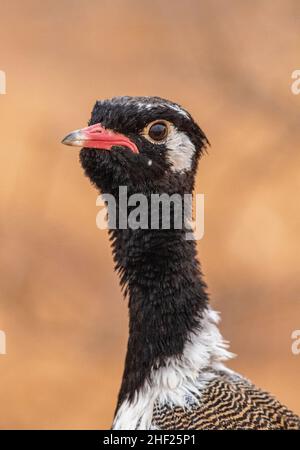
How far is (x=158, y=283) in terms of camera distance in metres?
3.14

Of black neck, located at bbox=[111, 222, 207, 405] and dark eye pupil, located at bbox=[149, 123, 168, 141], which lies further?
dark eye pupil, located at bbox=[149, 123, 168, 141]

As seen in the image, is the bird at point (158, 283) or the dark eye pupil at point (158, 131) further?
the dark eye pupil at point (158, 131)

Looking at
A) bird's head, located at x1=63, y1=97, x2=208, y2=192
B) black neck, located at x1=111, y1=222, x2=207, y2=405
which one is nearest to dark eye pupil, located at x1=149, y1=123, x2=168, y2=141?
bird's head, located at x1=63, y1=97, x2=208, y2=192

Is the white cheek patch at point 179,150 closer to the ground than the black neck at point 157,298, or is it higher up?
higher up

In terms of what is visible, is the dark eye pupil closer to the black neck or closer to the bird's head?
the bird's head

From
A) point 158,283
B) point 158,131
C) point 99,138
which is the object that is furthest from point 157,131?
point 158,283

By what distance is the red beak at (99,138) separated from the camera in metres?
3.11

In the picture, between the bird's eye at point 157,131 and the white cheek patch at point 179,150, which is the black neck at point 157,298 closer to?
the white cheek patch at point 179,150

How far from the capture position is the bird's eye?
3.22 meters

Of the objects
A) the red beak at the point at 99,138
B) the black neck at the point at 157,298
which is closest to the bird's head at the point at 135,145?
the red beak at the point at 99,138

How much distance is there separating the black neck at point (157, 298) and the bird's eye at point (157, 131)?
0.38 meters
